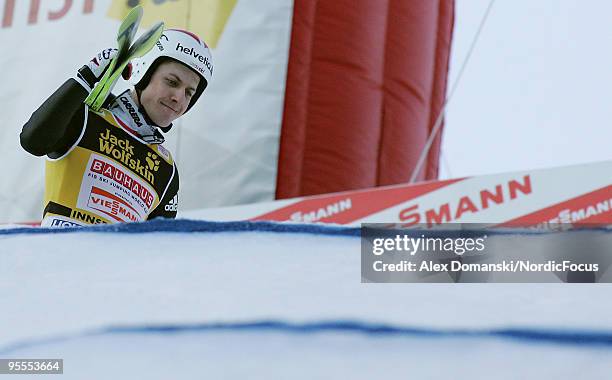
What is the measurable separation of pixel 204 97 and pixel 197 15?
0.89 feet

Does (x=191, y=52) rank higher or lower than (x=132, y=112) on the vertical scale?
higher

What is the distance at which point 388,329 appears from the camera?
0.45 meters

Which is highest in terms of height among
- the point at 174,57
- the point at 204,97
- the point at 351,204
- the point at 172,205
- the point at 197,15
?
the point at 197,15

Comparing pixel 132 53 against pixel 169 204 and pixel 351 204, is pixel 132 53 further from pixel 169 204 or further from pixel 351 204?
pixel 351 204

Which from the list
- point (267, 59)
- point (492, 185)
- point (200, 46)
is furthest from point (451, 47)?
point (200, 46)

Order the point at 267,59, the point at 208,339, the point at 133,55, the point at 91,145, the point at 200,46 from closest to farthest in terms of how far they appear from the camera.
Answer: the point at 208,339 < the point at 133,55 < the point at 91,145 < the point at 200,46 < the point at 267,59

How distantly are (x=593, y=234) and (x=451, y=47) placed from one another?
348cm

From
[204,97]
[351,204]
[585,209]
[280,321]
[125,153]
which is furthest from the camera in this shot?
[204,97]

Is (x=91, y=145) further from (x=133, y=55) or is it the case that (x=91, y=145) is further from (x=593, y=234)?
(x=593, y=234)

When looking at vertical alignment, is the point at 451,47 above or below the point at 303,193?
above

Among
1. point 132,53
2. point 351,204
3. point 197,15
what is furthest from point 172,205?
point 197,15

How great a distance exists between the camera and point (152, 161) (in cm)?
152

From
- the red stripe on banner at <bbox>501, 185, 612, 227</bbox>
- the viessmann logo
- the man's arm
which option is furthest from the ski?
the viessmann logo

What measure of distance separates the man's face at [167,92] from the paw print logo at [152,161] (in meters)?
0.05
